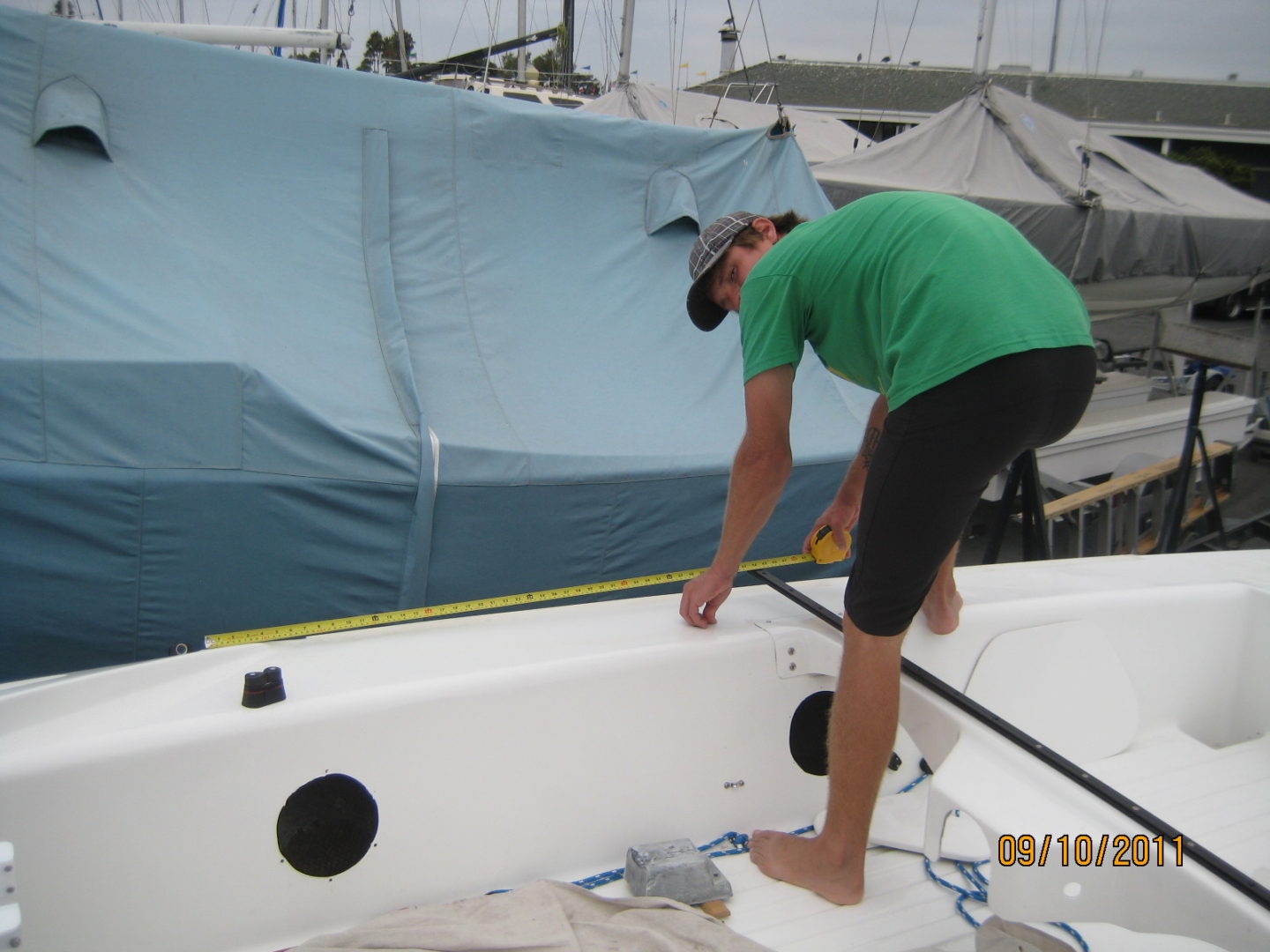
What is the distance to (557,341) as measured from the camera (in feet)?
10.9

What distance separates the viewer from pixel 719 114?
9.50 m

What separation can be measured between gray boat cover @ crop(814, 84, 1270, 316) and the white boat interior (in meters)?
4.18

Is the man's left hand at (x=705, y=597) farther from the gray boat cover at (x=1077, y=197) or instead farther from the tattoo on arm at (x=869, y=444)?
the gray boat cover at (x=1077, y=197)

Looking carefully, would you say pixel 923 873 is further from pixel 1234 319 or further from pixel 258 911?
pixel 1234 319

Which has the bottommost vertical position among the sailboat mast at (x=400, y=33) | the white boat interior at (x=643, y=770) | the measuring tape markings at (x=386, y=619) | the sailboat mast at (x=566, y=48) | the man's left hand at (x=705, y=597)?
the white boat interior at (x=643, y=770)

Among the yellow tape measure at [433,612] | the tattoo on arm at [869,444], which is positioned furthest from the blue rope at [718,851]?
the tattoo on arm at [869,444]

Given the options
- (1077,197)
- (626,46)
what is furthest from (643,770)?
(626,46)

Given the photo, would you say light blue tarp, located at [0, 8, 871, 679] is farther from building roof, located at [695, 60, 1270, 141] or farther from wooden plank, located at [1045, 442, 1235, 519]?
building roof, located at [695, 60, 1270, 141]

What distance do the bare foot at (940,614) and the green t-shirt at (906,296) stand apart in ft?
1.81

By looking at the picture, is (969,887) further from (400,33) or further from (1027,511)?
(400,33)

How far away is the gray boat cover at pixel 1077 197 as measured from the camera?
19.3ft

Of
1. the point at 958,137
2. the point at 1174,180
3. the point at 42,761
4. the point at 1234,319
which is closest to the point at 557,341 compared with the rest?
the point at 42,761

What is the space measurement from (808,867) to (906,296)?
3.79 feet
